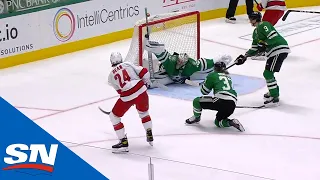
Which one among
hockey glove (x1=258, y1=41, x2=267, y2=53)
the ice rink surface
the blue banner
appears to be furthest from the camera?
hockey glove (x1=258, y1=41, x2=267, y2=53)

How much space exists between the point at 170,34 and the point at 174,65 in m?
0.61

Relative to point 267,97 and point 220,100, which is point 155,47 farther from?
point 220,100

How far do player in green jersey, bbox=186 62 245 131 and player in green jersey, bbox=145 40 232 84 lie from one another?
1258 millimetres

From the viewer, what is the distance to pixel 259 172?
539 cm

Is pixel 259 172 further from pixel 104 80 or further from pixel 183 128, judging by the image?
pixel 104 80

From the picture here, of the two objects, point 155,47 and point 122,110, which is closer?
point 122,110

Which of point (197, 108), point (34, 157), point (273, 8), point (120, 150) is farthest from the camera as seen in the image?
point (273, 8)

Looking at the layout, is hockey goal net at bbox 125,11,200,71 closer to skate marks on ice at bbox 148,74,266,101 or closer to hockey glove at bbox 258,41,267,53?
skate marks on ice at bbox 148,74,266,101

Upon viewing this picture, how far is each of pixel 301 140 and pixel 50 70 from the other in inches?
132

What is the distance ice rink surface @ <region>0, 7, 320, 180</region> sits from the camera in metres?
5.29

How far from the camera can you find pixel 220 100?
6320 mm

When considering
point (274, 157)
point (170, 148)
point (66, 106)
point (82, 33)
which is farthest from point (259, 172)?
point (82, 33)

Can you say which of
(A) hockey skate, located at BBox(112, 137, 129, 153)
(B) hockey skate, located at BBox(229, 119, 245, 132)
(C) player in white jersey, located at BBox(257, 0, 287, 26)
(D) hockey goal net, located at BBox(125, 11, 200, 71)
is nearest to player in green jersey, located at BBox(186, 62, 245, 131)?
(B) hockey skate, located at BBox(229, 119, 245, 132)

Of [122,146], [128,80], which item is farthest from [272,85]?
[122,146]
